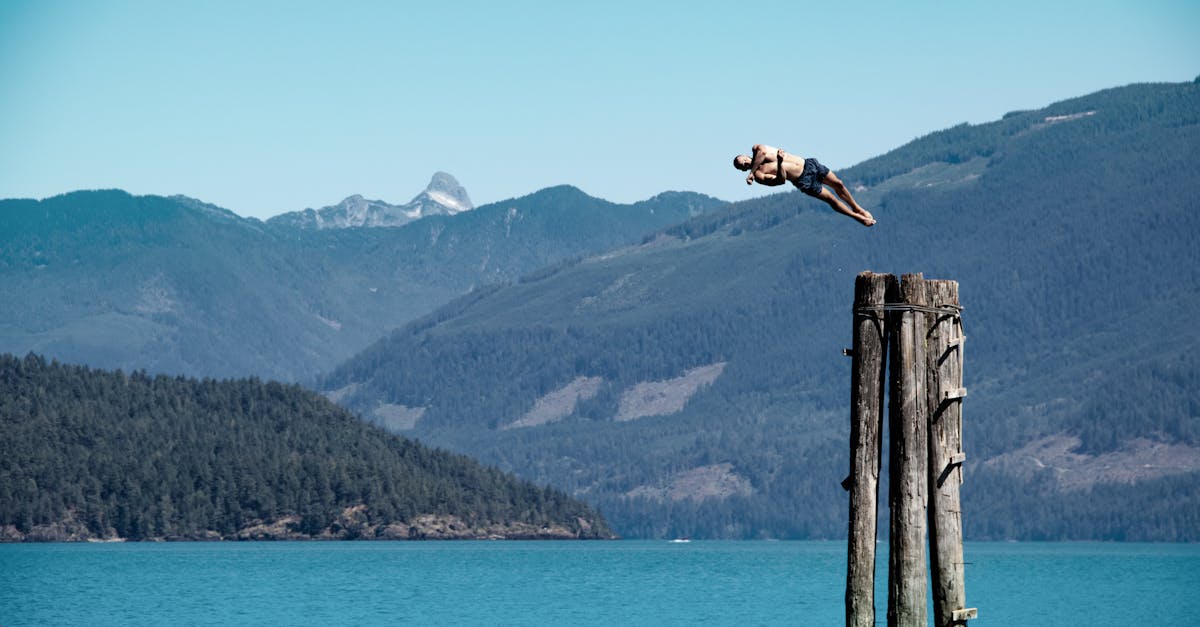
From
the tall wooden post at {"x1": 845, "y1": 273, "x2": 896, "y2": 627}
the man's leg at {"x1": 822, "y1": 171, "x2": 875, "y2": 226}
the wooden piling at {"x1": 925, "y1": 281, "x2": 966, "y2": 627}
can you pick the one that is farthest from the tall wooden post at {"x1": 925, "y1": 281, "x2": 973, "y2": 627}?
the man's leg at {"x1": 822, "y1": 171, "x2": 875, "y2": 226}

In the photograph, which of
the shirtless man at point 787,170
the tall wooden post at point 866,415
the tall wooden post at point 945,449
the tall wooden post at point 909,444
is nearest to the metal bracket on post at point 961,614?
the tall wooden post at point 945,449

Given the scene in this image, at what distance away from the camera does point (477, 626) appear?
14238cm

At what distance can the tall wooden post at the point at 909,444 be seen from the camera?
108ft

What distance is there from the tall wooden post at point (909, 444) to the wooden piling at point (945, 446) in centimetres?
15

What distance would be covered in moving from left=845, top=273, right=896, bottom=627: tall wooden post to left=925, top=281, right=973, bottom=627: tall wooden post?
80cm

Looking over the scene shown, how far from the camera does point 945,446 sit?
33.1 m

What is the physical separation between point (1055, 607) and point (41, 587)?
9013cm

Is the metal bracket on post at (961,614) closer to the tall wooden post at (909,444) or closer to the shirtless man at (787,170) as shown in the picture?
the tall wooden post at (909,444)

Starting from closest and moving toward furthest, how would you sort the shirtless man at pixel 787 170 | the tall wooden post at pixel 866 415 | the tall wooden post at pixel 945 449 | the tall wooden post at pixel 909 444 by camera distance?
the tall wooden post at pixel 909 444 < the tall wooden post at pixel 945 449 < the tall wooden post at pixel 866 415 < the shirtless man at pixel 787 170

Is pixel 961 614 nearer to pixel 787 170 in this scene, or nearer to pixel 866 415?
pixel 866 415

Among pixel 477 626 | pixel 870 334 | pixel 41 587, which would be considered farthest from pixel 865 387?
pixel 41 587

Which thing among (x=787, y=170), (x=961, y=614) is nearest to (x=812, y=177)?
(x=787, y=170)

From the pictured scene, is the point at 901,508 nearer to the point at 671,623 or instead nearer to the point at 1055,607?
the point at 671,623

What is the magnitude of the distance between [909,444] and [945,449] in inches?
23.8
